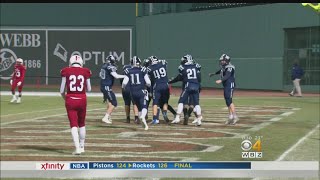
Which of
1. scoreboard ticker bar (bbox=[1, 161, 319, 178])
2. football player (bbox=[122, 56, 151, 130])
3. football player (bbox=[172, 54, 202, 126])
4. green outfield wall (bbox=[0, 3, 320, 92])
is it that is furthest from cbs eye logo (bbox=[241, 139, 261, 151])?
green outfield wall (bbox=[0, 3, 320, 92])

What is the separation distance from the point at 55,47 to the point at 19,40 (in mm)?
3277

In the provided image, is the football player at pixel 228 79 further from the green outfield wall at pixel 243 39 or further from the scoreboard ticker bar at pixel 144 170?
the green outfield wall at pixel 243 39

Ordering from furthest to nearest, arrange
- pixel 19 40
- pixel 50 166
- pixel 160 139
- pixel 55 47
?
pixel 19 40
pixel 55 47
pixel 160 139
pixel 50 166

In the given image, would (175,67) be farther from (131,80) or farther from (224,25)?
(131,80)

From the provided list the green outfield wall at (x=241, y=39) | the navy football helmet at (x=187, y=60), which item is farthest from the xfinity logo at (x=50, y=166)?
the green outfield wall at (x=241, y=39)

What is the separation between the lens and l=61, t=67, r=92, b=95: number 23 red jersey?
15.6 ft

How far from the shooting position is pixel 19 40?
155ft

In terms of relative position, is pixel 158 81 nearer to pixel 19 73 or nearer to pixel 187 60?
pixel 187 60

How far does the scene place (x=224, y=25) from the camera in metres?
36.8

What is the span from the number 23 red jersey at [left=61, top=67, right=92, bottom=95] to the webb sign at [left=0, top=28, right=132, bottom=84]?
134ft

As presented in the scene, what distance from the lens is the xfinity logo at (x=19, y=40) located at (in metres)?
47.1

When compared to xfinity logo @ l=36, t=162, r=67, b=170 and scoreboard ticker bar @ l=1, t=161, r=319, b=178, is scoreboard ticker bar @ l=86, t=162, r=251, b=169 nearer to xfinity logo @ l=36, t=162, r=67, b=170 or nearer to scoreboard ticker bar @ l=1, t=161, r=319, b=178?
scoreboard ticker bar @ l=1, t=161, r=319, b=178

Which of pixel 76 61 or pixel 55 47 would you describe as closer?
pixel 76 61

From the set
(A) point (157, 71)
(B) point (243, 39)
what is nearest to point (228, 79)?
(A) point (157, 71)
